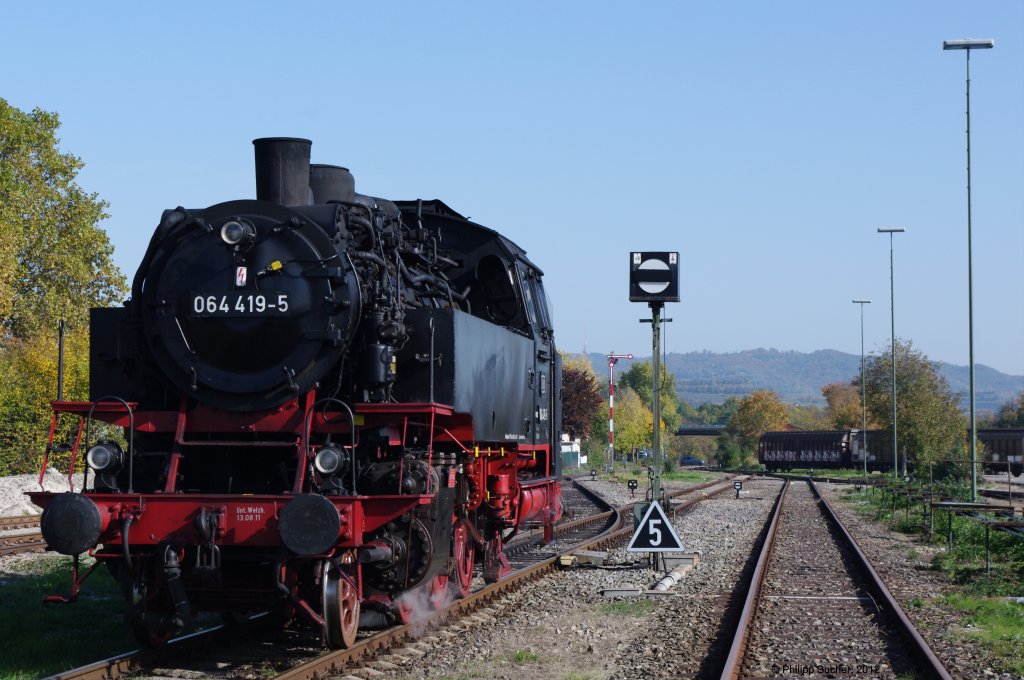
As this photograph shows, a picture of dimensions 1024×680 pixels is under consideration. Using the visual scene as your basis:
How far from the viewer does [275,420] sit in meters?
9.11

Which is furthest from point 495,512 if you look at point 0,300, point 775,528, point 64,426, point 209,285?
point 0,300

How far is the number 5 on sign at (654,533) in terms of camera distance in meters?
12.6

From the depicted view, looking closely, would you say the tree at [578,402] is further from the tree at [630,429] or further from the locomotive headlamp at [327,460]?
the locomotive headlamp at [327,460]

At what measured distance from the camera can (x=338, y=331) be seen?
8953mm

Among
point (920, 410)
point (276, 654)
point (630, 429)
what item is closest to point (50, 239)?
point (920, 410)

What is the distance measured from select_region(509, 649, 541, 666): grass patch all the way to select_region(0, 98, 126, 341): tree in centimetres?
3501

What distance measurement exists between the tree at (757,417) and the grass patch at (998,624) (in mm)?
113078

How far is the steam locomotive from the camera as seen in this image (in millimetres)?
8477

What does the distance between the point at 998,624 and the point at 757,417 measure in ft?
391

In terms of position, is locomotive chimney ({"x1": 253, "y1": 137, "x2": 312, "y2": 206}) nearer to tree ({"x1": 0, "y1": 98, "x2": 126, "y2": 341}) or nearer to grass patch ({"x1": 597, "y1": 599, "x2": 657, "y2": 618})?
grass patch ({"x1": 597, "y1": 599, "x2": 657, "y2": 618})

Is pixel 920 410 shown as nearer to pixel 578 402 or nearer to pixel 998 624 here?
pixel 578 402

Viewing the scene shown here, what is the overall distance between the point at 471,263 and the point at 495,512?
102 inches

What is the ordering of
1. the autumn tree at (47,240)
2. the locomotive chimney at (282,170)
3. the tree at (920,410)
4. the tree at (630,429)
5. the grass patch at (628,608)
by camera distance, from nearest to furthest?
1. the locomotive chimney at (282,170)
2. the grass patch at (628,608)
3. the autumn tree at (47,240)
4. the tree at (920,410)
5. the tree at (630,429)

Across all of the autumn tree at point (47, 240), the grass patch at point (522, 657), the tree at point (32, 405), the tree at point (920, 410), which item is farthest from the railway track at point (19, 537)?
the tree at point (920, 410)
